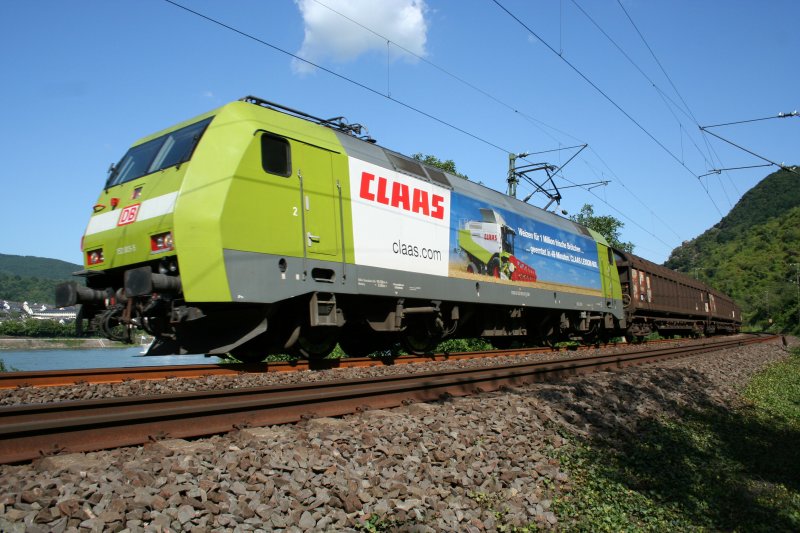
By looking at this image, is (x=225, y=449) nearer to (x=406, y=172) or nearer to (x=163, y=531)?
(x=163, y=531)

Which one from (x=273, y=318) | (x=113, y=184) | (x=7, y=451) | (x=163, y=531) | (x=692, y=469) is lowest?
(x=692, y=469)

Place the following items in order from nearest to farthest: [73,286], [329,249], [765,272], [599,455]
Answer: [599,455]
[73,286]
[329,249]
[765,272]

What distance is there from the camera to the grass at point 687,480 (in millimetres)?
4441

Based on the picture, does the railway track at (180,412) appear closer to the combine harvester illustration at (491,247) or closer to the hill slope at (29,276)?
the combine harvester illustration at (491,247)

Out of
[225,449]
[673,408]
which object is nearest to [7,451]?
[225,449]

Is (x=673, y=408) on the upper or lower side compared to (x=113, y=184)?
lower

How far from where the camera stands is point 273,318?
30.8ft

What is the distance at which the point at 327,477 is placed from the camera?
380 cm

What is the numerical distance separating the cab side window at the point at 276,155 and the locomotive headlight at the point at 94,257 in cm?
288

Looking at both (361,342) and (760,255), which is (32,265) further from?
(760,255)

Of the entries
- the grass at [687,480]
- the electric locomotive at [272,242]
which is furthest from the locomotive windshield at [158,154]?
the grass at [687,480]

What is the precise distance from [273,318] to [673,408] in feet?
20.0

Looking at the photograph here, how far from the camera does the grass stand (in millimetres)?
4441

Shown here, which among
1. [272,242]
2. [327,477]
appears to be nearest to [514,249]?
[272,242]
